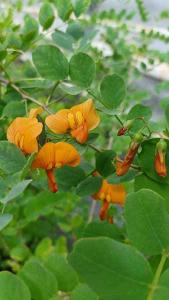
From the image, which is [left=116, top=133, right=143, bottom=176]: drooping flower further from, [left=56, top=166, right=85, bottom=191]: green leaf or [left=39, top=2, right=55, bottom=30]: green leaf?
[left=39, top=2, right=55, bottom=30]: green leaf

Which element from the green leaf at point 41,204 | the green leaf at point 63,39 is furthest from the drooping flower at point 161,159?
the green leaf at point 41,204

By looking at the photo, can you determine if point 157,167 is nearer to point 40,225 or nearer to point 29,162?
point 29,162

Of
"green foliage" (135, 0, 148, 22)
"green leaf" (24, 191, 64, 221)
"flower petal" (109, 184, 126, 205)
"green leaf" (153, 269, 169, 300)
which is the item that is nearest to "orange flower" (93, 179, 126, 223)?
"flower petal" (109, 184, 126, 205)

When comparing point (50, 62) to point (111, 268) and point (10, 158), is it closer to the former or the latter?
point (10, 158)

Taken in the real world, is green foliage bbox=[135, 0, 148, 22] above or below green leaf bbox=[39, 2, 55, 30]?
below

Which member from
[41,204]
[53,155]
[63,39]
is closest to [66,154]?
[53,155]

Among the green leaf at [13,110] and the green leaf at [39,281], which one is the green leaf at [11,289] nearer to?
the green leaf at [39,281]
